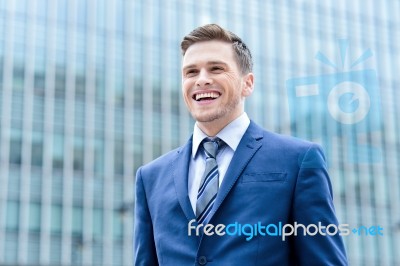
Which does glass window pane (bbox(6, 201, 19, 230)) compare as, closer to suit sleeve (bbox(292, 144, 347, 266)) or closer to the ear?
the ear

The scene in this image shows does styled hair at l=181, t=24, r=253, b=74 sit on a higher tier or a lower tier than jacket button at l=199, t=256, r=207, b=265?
higher

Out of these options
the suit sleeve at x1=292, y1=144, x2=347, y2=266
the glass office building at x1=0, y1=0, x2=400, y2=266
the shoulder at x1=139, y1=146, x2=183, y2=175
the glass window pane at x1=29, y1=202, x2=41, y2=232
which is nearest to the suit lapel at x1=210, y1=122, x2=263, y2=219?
the suit sleeve at x1=292, y1=144, x2=347, y2=266

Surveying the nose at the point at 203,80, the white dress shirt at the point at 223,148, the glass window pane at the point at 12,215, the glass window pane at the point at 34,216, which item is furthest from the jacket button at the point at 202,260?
the glass window pane at the point at 34,216

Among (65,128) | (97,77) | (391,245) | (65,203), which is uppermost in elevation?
(97,77)

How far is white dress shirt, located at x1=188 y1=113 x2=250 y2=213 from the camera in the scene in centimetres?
356

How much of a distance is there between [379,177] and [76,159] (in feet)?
64.8

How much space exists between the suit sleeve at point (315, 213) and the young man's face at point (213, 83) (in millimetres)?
375

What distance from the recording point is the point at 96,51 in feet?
159

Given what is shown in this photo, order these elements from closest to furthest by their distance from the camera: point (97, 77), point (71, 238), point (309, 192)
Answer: point (309, 192)
point (71, 238)
point (97, 77)

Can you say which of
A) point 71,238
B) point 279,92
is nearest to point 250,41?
point 279,92

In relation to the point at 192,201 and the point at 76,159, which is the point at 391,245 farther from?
the point at 192,201

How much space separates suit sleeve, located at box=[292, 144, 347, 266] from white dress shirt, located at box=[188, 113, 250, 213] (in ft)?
1.01

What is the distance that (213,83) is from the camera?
3.46m

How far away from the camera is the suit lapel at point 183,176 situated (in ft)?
11.3
